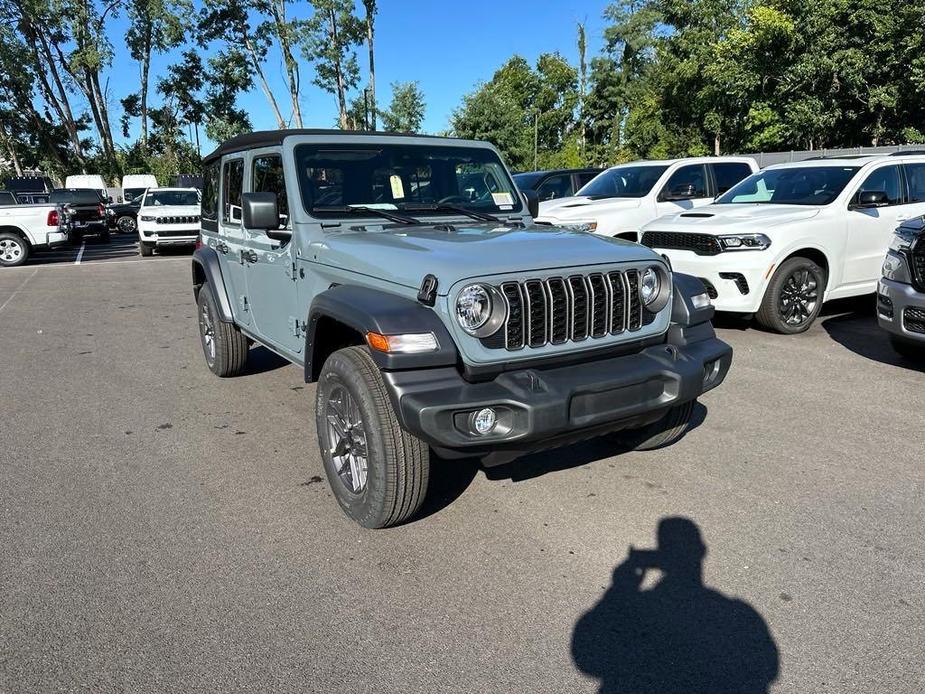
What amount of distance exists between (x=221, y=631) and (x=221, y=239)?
3.60 meters

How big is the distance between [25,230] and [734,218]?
15.1 meters

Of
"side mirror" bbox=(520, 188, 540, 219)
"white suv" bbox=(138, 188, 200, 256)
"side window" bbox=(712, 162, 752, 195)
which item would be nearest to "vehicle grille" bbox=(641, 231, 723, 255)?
"side mirror" bbox=(520, 188, 540, 219)

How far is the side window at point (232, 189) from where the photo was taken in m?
5.00

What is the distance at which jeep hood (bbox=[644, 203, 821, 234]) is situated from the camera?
276 inches

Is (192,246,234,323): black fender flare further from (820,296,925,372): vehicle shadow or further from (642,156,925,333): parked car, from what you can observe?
(820,296,925,372): vehicle shadow

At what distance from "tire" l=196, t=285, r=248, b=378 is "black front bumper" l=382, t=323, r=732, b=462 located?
126 inches

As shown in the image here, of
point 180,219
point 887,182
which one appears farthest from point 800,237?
point 180,219

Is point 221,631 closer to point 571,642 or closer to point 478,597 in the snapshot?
point 478,597

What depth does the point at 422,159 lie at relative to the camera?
448cm

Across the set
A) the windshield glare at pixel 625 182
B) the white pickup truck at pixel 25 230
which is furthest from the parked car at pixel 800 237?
the white pickup truck at pixel 25 230

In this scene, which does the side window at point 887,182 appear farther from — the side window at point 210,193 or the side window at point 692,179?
the side window at point 210,193

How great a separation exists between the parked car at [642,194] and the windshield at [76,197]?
16903 mm

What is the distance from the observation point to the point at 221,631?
263cm

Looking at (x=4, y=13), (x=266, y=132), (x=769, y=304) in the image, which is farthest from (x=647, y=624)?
(x=4, y=13)
